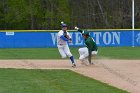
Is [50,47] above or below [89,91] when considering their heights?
below

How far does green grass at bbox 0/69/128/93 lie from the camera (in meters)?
13.0

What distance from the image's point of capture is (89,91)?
42.1 ft

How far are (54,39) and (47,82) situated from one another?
72.4 feet

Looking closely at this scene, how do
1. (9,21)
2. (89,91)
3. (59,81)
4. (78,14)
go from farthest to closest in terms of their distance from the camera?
1. (78,14)
2. (9,21)
3. (59,81)
4. (89,91)

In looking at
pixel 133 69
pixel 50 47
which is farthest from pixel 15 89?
pixel 50 47

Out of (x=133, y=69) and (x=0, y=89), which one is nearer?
(x=0, y=89)

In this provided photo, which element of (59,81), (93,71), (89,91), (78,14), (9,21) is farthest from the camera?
(78,14)

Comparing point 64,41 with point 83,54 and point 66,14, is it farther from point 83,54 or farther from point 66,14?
point 66,14

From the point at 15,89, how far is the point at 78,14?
42150 mm

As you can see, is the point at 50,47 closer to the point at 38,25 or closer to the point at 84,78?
the point at 38,25

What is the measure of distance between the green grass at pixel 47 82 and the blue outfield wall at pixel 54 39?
17884 mm

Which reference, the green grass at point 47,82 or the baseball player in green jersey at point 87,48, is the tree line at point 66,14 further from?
the green grass at point 47,82

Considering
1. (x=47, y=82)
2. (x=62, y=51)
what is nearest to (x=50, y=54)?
(x=62, y=51)

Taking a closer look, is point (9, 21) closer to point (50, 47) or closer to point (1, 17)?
point (1, 17)
